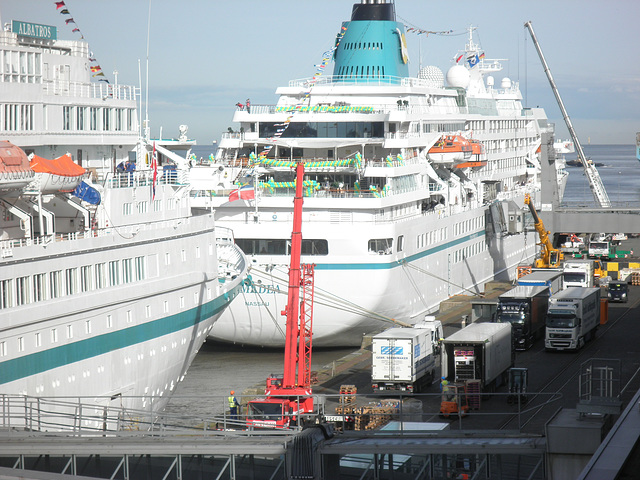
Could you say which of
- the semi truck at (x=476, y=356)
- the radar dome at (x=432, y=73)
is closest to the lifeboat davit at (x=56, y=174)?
the semi truck at (x=476, y=356)

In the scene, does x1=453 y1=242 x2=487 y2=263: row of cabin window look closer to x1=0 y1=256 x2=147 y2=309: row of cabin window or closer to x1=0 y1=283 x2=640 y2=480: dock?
x1=0 y1=256 x2=147 y2=309: row of cabin window

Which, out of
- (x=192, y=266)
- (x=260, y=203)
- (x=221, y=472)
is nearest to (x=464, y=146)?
(x=260, y=203)

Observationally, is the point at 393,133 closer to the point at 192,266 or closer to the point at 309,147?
the point at 309,147

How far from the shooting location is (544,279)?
41281mm

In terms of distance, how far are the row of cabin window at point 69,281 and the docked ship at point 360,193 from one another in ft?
35.6

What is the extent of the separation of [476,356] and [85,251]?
12130 millimetres

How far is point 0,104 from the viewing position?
22.3 m

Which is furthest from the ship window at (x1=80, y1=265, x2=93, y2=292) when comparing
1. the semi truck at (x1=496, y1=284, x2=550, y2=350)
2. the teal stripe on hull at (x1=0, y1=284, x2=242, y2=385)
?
the semi truck at (x1=496, y1=284, x2=550, y2=350)

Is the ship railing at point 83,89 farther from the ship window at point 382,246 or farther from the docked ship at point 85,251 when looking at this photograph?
the ship window at point 382,246

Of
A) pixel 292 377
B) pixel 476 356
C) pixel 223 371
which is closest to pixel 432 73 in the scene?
pixel 223 371

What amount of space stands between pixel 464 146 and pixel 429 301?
25.7ft

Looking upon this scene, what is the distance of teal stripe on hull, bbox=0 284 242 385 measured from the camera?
20.2 meters

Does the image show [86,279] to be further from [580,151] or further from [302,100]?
[580,151]

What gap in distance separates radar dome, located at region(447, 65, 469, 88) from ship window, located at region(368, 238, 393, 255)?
24.1m
